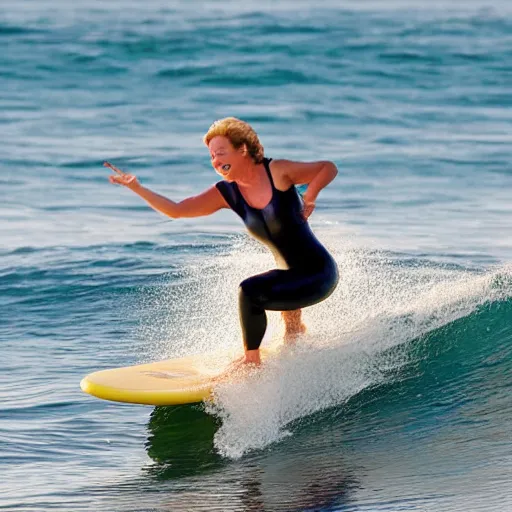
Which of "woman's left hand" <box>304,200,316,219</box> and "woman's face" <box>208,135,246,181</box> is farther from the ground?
"woman's face" <box>208,135,246,181</box>

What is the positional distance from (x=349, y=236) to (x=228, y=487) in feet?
20.3

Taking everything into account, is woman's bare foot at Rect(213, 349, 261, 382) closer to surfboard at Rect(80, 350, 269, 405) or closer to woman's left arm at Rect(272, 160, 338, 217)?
surfboard at Rect(80, 350, 269, 405)

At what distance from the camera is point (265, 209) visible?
6.64m

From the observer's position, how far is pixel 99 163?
1656cm

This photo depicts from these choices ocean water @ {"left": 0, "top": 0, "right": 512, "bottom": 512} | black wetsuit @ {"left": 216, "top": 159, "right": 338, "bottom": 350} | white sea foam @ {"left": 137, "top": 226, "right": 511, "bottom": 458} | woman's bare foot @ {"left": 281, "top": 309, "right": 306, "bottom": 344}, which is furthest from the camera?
woman's bare foot @ {"left": 281, "top": 309, "right": 306, "bottom": 344}

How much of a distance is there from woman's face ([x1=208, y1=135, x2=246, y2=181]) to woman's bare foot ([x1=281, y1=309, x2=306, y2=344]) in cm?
95

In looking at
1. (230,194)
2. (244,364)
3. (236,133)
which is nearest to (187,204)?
(230,194)

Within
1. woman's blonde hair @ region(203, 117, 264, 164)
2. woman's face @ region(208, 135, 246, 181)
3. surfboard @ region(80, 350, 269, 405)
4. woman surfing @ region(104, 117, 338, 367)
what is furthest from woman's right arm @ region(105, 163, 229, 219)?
surfboard @ region(80, 350, 269, 405)

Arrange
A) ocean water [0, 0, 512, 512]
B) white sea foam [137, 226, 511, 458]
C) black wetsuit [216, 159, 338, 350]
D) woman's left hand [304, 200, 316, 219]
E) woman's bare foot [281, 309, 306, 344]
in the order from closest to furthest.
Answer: ocean water [0, 0, 512, 512] → woman's left hand [304, 200, 316, 219] → black wetsuit [216, 159, 338, 350] → white sea foam [137, 226, 511, 458] → woman's bare foot [281, 309, 306, 344]

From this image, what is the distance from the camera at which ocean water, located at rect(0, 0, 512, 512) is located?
638 cm

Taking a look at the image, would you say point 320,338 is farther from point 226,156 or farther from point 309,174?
point 226,156

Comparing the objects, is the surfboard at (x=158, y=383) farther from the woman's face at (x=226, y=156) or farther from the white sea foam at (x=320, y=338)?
the woman's face at (x=226, y=156)

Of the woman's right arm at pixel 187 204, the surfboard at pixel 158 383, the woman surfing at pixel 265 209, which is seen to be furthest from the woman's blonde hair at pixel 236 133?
the surfboard at pixel 158 383

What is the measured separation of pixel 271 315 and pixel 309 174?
1271 mm
